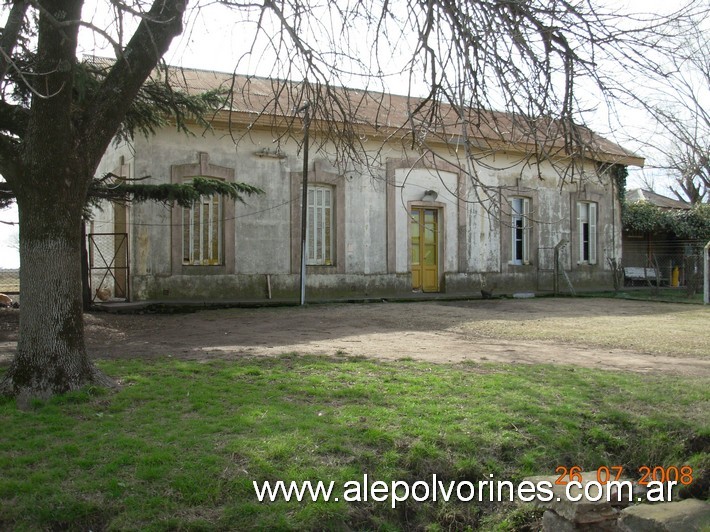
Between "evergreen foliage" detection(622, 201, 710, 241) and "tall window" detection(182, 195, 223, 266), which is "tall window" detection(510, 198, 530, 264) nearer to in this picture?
"evergreen foliage" detection(622, 201, 710, 241)

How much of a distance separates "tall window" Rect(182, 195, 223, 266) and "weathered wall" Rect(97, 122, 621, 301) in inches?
12.4

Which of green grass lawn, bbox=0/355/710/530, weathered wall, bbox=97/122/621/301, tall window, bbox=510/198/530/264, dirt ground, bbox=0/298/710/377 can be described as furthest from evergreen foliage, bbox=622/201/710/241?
green grass lawn, bbox=0/355/710/530

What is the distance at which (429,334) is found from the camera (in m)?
10.7

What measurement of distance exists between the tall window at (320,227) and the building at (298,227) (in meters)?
0.03

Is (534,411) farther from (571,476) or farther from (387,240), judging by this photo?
(387,240)

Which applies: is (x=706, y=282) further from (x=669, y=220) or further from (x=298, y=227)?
(x=298, y=227)

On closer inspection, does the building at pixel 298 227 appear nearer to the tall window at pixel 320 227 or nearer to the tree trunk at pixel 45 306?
the tall window at pixel 320 227

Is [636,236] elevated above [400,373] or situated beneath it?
elevated above

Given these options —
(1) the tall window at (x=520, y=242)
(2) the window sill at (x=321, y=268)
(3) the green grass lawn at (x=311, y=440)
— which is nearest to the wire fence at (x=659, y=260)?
(1) the tall window at (x=520, y=242)

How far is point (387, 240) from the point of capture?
1780 cm

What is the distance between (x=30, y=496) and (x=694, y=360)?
7.57 meters

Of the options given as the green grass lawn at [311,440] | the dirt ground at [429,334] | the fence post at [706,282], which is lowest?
the green grass lawn at [311,440]

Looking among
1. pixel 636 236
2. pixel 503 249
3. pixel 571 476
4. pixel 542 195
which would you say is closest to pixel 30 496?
pixel 571 476

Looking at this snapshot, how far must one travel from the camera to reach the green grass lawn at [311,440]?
13.8ft
